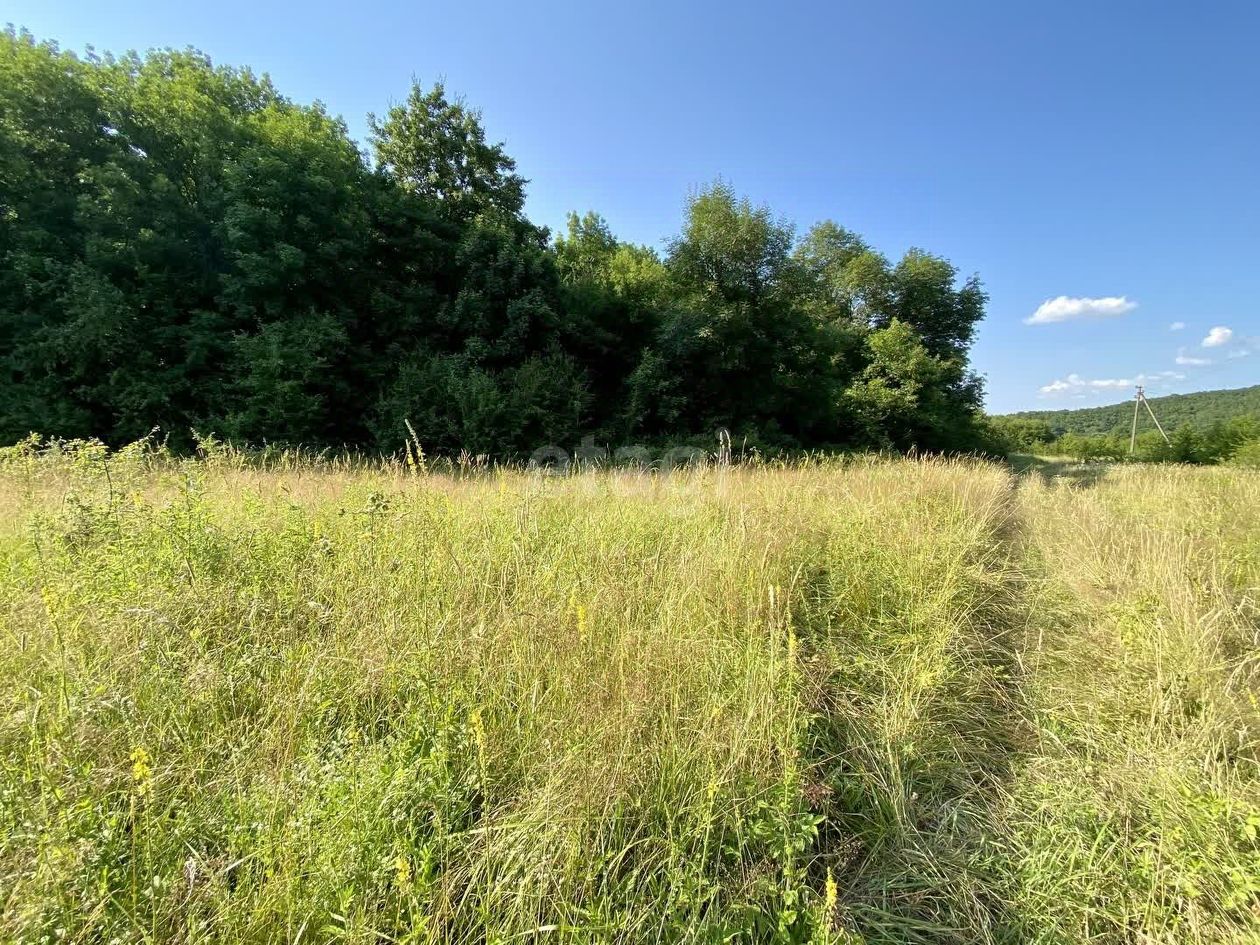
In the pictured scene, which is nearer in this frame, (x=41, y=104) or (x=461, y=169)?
(x=41, y=104)

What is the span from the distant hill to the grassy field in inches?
1584

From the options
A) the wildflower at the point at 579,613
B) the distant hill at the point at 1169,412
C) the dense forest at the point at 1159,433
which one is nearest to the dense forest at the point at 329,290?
the wildflower at the point at 579,613

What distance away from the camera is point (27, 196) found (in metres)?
8.90

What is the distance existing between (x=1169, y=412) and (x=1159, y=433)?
30.4 m

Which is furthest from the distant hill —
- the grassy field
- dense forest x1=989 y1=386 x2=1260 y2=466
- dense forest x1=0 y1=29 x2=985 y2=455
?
the grassy field

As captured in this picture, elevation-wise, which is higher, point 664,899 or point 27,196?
point 27,196

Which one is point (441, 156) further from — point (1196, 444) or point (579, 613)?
point (1196, 444)

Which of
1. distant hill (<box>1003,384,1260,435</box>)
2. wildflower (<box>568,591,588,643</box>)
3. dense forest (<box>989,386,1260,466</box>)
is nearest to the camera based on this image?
wildflower (<box>568,591,588,643</box>)

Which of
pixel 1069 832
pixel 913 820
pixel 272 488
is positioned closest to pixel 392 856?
pixel 913 820

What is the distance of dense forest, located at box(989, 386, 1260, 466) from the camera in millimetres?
23141

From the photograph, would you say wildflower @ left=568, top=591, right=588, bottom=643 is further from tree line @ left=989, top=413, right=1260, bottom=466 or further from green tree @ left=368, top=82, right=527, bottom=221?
tree line @ left=989, top=413, right=1260, bottom=466

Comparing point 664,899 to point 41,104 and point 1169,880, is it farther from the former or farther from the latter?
point 41,104

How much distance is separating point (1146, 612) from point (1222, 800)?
1.56 metres

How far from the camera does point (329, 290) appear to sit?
35.7ft
